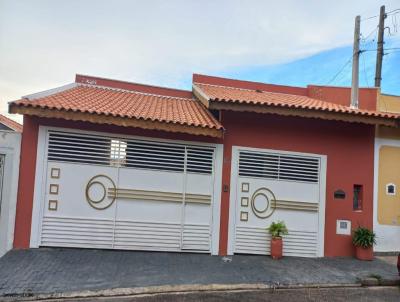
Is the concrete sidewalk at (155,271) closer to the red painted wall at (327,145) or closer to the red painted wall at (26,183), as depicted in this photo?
the red painted wall at (26,183)

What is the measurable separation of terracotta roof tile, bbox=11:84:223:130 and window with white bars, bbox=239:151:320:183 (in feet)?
4.26

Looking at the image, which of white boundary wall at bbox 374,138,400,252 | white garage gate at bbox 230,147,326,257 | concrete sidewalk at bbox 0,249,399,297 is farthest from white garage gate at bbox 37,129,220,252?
white boundary wall at bbox 374,138,400,252

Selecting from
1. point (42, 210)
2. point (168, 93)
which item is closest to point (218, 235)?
point (42, 210)

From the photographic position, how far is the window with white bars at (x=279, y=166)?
852cm

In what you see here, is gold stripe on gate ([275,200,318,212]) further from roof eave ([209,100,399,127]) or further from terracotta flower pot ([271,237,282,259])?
roof eave ([209,100,399,127])

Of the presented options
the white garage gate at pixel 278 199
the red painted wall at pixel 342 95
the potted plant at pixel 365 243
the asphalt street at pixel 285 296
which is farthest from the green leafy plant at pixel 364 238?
the red painted wall at pixel 342 95

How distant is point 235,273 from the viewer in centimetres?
676

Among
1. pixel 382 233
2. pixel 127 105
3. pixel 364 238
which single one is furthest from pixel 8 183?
pixel 382 233

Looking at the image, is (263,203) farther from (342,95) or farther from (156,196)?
(342,95)

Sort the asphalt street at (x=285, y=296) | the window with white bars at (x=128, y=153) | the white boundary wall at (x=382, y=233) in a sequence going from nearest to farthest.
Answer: the asphalt street at (x=285, y=296) → the window with white bars at (x=128, y=153) → the white boundary wall at (x=382, y=233)

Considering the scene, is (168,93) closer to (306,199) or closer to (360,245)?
(306,199)

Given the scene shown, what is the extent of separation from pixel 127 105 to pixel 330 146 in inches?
213

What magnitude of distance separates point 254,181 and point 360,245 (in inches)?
122

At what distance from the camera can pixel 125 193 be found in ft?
25.9
